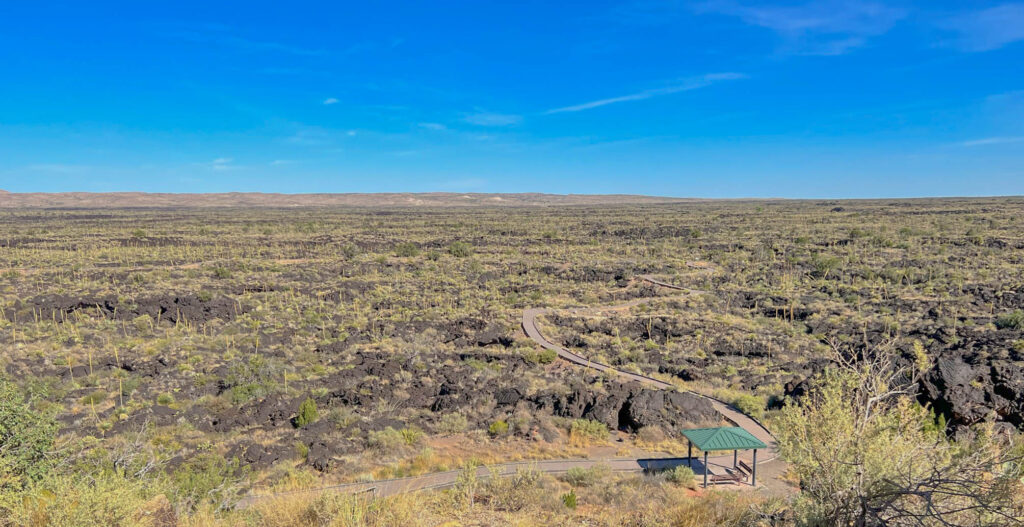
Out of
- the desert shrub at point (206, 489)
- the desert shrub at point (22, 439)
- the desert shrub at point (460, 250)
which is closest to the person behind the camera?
the desert shrub at point (22, 439)

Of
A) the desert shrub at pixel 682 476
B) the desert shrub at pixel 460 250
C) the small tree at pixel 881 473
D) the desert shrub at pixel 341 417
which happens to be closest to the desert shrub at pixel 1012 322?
the desert shrub at pixel 682 476

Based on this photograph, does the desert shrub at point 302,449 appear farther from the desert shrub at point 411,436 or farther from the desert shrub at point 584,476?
the desert shrub at point 584,476

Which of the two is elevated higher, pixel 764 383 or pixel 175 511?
pixel 175 511

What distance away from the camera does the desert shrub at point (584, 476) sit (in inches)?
497

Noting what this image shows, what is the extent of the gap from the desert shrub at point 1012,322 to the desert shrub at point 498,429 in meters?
26.0

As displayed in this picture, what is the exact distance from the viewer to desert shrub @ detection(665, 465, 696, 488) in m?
12.7

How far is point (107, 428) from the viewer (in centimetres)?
1577

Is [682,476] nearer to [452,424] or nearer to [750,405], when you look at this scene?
[750,405]

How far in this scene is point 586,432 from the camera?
634 inches

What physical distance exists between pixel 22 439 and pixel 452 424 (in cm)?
1023

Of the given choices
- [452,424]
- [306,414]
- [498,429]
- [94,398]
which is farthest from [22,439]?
[498,429]

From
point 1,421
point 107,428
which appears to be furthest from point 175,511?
point 107,428

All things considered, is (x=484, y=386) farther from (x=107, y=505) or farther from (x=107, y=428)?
(x=107, y=505)

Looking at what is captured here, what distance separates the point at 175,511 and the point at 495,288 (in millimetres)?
30405
